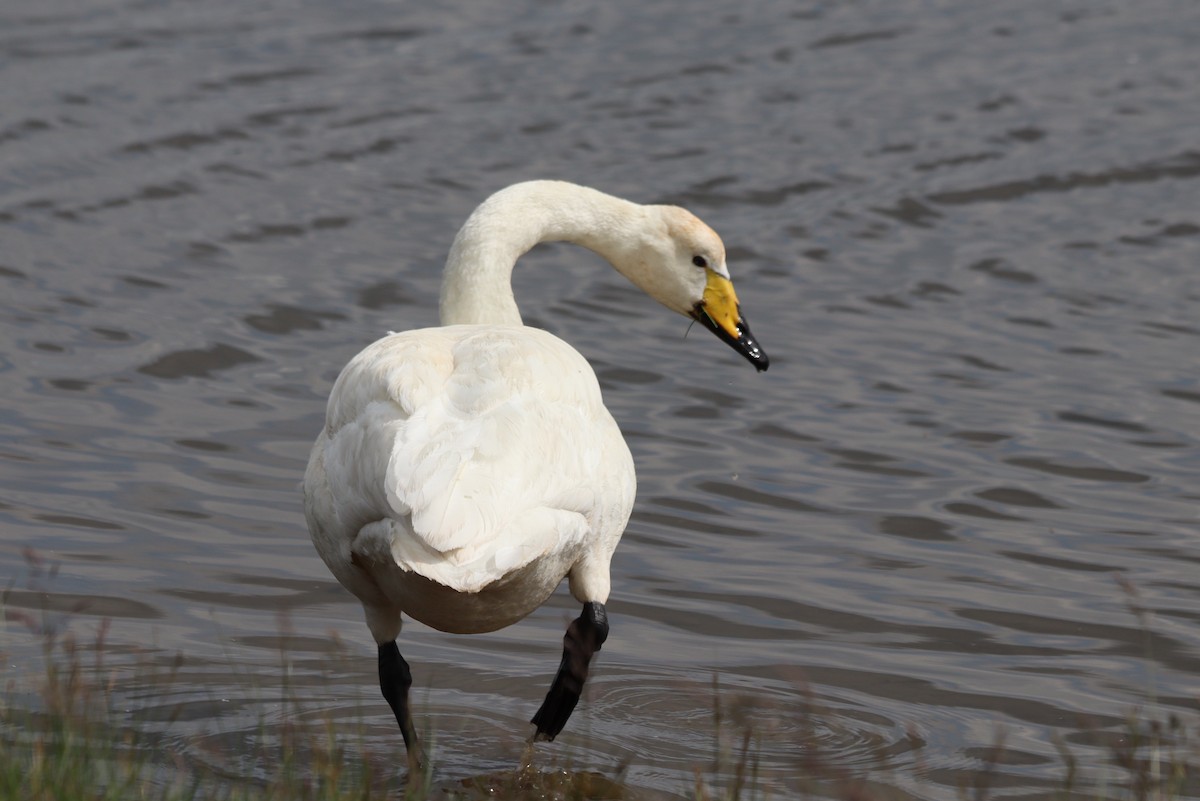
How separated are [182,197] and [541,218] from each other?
6.55m

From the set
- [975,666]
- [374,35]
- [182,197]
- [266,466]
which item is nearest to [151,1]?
[374,35]

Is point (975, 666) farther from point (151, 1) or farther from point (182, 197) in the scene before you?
point (151, 1)

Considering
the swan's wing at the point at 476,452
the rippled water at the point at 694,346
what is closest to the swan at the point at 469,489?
the swan's wing at the point at 476,452

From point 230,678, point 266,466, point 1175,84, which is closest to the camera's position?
point 230,678

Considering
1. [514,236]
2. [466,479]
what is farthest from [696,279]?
[466,479]

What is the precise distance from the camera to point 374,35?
59.0 ft

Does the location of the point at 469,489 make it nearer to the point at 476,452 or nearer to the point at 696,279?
the point at 476,452

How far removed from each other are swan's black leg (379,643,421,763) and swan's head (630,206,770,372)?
2.28 metres

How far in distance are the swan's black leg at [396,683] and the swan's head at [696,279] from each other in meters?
2.28

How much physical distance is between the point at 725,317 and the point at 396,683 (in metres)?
2.42

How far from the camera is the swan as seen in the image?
180 inches

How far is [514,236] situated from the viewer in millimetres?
6879

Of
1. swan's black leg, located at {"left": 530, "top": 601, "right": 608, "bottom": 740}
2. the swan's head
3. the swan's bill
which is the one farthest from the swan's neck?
swan's black leg, located at {"left": 530, "top": 601, "right": 608, "bottom": 740}

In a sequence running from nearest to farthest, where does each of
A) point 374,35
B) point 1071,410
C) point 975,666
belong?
point 975,666
point 1071,410
point 374,35
